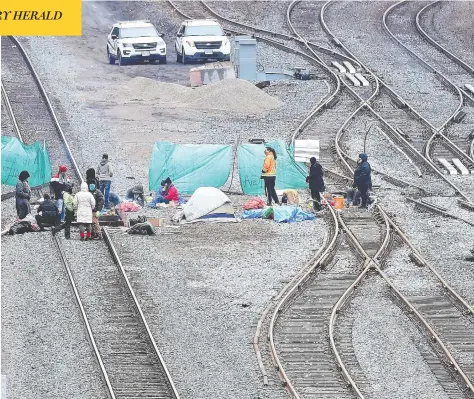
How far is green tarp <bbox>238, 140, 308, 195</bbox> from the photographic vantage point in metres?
29.8

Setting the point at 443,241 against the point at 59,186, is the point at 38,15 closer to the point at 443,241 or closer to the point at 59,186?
the point at 59,186

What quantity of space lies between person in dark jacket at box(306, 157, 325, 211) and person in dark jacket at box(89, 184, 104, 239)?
453 cm

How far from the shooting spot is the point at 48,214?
84.8ft

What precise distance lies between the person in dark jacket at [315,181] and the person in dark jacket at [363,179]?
713 millimetres

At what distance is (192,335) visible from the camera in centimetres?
2080

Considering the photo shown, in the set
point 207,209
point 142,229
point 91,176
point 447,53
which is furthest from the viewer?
point 447,53

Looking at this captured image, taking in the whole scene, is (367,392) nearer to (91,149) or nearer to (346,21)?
(91,149)

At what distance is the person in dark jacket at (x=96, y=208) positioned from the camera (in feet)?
84.1

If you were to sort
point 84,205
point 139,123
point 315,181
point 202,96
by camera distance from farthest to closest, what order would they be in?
point 202,96 → point 139,123 → point 315,181 → point 84,205

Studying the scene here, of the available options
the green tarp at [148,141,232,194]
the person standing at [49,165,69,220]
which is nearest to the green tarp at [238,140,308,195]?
the green tarp at [148,141,232,194]

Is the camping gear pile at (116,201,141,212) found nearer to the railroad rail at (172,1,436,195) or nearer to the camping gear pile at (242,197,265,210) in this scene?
the camping gear pile at (242,197,265,210)

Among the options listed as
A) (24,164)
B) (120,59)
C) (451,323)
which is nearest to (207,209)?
(24,164)

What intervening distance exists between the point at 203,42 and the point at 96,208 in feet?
60.6

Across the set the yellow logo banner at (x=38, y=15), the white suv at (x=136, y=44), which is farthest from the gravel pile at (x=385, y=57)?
the yellow logo banner at (x=38, y=15)
